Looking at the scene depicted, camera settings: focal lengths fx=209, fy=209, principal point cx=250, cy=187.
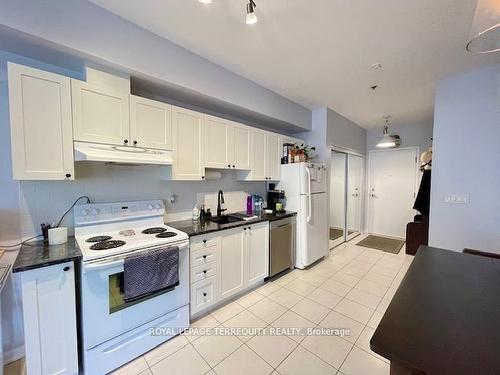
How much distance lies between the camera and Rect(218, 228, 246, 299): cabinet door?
89.2 inches

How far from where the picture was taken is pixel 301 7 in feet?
5.10

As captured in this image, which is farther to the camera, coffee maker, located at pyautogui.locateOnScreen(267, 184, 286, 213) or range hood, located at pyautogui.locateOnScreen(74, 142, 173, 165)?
coffee maker, located at pyautogui.locateOnScreen(267, 184, 286, 213)

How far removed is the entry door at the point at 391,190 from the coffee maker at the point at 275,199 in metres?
3.12

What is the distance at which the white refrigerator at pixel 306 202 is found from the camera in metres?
3.10

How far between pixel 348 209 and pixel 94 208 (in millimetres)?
4642

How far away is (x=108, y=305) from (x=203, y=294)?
845 millimetres

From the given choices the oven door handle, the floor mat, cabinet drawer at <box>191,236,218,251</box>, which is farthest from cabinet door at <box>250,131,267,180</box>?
the floor mat

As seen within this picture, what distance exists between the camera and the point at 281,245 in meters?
2.96

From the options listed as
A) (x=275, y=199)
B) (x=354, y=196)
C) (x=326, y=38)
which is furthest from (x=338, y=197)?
(x=326, y=38)

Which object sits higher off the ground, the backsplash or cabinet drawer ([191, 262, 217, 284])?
the backsplash

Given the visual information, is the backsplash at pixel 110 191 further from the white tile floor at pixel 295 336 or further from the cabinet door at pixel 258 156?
the white tile floor at pixel 295 336

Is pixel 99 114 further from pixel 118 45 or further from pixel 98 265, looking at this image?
pixel 98 265

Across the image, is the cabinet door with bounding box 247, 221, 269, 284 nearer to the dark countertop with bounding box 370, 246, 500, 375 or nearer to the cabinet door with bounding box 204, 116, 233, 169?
the cabinet door with bounding box 204, 116, 233, 169

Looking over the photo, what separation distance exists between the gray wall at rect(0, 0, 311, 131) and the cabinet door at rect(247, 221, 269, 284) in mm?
1570
